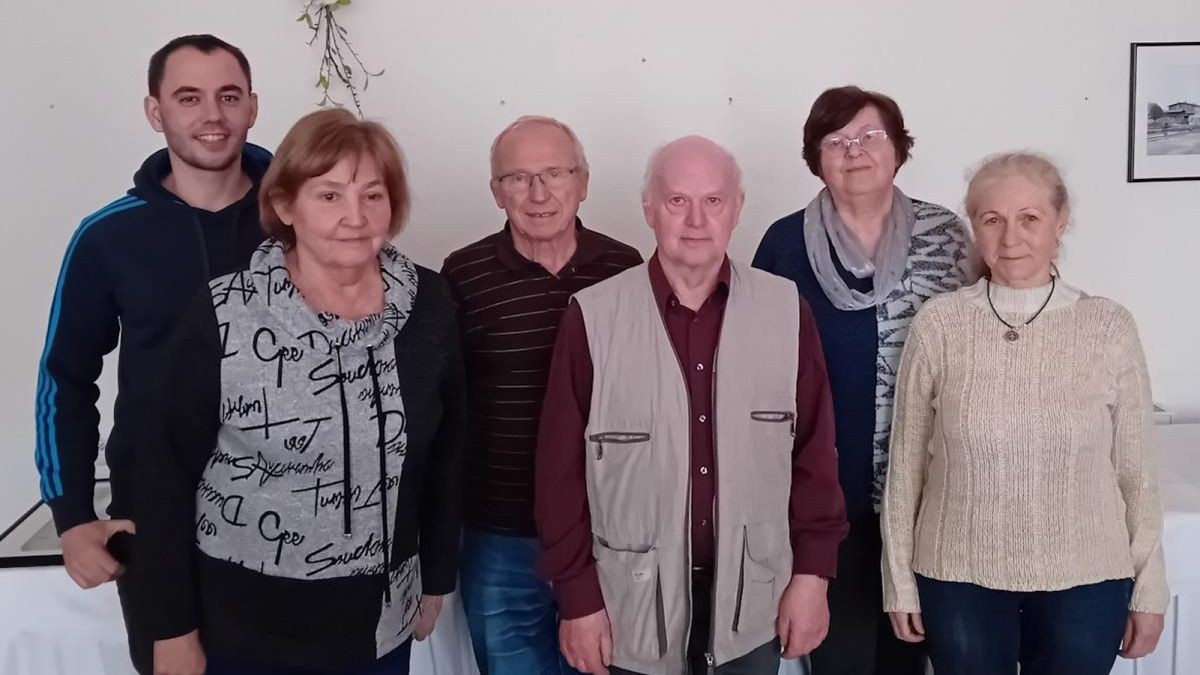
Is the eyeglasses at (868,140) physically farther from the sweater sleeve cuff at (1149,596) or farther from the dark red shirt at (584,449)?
the sweater sleeve cuff at (1149,596)

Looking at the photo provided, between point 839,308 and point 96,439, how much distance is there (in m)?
1.38

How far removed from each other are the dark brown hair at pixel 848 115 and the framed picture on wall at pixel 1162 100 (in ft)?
4.54

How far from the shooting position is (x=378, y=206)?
4.35 ft

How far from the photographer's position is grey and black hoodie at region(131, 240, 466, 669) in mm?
1247

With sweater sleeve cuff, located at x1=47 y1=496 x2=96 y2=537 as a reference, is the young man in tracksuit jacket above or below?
above

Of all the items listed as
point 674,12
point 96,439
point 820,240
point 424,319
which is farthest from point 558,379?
point 674,12

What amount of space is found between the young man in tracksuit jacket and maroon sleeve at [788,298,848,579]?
3.18 feet

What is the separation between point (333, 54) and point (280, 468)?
154 centimetres

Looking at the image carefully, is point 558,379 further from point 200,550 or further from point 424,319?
point 200,550

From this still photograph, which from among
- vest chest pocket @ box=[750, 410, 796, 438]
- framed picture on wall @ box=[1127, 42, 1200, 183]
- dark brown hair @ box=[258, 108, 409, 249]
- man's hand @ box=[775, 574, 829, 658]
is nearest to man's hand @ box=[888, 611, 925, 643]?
man's hand @ box=[775, 574, 829, 658]

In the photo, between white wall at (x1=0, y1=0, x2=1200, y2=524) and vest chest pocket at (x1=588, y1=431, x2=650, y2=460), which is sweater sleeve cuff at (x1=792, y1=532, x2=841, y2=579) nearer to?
vest chest pocket at (x1=588, y1=431, x2=650, y2=460)

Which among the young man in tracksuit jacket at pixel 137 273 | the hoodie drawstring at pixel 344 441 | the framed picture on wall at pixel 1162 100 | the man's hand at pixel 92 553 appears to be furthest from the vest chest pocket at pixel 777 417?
the framed picture on wall at pixel 1162 100

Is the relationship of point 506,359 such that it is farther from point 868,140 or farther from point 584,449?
point 868,140

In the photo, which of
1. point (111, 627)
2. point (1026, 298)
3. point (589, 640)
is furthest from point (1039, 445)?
point (111, 627)
